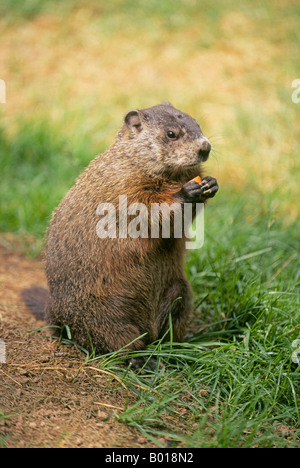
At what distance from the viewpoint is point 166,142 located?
417 centimetres

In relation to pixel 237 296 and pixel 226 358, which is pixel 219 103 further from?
pixel 226 358

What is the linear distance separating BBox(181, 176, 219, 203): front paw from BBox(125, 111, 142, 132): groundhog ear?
696 millimetres

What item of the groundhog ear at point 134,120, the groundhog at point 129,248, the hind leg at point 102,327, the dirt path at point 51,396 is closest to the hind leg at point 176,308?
the groundhog at point 129,248

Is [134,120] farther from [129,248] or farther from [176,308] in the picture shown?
[176,308]

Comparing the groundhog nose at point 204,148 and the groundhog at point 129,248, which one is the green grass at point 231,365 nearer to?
the groundhog at point 129,248

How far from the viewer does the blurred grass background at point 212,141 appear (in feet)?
12.3

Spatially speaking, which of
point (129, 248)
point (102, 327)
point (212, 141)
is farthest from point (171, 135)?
point (212, 141)

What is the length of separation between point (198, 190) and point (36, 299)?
6.02 ft

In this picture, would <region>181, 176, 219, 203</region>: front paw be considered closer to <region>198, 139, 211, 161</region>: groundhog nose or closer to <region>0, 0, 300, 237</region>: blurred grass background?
<region>198, 139, 211, 161</region>: groundhog nose

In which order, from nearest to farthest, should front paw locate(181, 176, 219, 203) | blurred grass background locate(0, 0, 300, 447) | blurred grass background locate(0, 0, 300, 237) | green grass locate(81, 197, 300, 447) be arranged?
1. green grass locate(81, 197, 300, 447)
2. blurred grass background locate(0, 0, 300, 447)
3. front paw locate(181, 176, 219, 203)
4. blurred grass background locate(0, 0, 300, 237)

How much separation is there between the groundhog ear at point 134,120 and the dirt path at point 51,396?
5.76 feet

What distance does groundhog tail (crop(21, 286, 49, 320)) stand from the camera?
188 inches

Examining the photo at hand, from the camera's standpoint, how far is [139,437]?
316cm

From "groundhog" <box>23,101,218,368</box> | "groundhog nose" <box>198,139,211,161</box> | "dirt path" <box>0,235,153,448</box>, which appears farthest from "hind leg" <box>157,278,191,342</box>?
"groundhog nose" <box>198,139,211,161</box>
